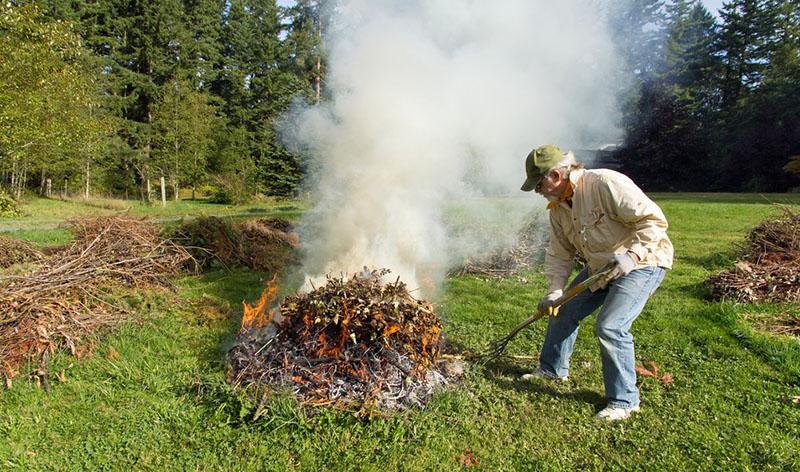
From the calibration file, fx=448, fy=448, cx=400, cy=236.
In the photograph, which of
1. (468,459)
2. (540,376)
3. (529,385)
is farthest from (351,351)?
(540,376)

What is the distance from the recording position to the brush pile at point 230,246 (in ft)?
24.1

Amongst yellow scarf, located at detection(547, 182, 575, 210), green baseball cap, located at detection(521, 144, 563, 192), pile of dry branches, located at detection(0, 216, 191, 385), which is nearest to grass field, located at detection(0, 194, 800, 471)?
pile of dry branches, located at detection(0, 216, 191, 385)

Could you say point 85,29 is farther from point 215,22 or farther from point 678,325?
point 678,325

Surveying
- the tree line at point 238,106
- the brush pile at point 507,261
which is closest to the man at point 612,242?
the brush pile at point 507,261

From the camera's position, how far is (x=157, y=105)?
24.5 metres

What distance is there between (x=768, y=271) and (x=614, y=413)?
152 inches

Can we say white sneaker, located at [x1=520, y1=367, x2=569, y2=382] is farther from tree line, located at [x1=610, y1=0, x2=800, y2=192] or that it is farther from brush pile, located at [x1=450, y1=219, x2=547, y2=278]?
tree line, located at [x1=610, y1=0, x2=800, y2=192]

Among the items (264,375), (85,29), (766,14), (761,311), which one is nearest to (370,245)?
(264,375)

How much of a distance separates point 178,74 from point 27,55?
14.7 m

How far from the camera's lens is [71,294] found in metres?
4.46

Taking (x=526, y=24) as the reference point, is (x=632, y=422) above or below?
below

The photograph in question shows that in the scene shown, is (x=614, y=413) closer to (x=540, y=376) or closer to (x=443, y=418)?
(x=540, y=376)

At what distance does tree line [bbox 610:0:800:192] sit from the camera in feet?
86.3

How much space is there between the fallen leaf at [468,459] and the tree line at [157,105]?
12.8 meters
